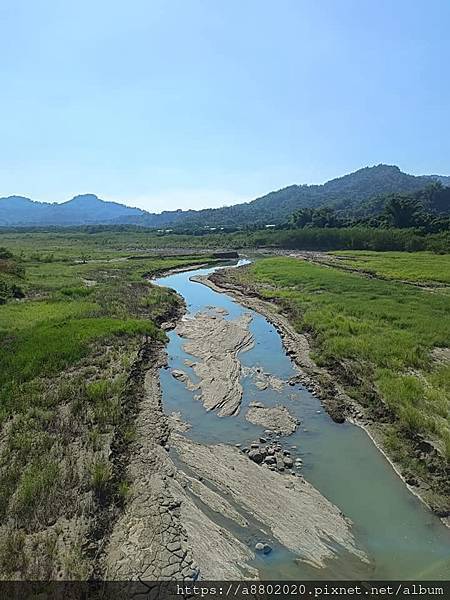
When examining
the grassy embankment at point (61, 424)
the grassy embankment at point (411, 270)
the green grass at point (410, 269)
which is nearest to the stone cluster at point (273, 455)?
the grassy embankment at point (61, 424)

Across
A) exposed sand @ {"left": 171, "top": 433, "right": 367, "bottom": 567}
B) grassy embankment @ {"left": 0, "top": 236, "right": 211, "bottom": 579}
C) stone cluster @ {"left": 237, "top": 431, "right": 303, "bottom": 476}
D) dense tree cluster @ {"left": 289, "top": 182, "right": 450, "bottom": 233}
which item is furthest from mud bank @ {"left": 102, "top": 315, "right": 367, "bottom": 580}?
dense tree cluster @ {"left": 289, "top": 182, "right": 450, "bottom": 233}

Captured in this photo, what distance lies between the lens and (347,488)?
452 inches

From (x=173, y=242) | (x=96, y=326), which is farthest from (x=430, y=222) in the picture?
(x=96, y=326)

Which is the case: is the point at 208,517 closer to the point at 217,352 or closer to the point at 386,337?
the point at 217,352

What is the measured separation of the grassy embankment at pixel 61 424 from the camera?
8.71 meters

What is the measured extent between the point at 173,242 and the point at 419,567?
398 ft

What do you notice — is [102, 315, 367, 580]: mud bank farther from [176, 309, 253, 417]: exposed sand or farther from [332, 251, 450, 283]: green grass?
[332, 251, 450, 283]: green grass

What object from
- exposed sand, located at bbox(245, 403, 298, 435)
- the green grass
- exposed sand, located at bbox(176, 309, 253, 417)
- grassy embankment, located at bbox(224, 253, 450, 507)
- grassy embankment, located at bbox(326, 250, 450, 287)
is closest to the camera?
grassy embankment, located at bbox(224, 253, 450, 507)

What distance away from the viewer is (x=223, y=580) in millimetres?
8352

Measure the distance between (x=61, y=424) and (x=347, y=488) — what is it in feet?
28.6

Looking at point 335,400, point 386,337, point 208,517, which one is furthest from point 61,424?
point 386,337

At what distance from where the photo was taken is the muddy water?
8.77 m

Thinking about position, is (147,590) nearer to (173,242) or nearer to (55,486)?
(55,486)

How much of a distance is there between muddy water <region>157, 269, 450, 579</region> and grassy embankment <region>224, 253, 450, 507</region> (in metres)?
0.85
